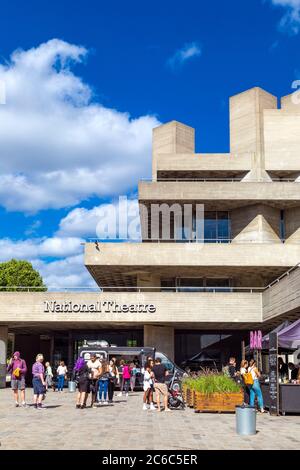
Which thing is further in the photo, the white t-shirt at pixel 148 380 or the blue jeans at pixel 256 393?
the white t-shirt at pixel 148 380

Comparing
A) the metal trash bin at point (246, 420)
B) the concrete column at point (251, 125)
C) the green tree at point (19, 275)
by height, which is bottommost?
the metal trash bin at point (246, 420)

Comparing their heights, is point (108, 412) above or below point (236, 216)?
below

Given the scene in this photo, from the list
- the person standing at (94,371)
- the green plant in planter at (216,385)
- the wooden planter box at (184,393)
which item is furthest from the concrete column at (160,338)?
the green plant in planter at (216,385)

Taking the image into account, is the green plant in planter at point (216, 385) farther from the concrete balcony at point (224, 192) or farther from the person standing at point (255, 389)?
the concrete balcony at point (224, 192)

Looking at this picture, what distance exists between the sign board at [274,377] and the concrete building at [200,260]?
13.6 meters

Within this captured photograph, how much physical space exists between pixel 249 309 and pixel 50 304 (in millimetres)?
11918

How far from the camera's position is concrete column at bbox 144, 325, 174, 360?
131 feet

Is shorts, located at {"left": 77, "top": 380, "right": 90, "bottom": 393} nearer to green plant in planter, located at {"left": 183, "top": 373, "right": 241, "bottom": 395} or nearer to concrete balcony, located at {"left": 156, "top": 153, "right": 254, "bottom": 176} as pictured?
green plant in planter, located at {"left": 183, "top": 373, "right": 241, "bottom": 395}

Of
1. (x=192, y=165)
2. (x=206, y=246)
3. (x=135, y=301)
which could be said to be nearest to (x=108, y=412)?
(x=135, y=301)

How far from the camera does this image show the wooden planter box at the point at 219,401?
63.0ft

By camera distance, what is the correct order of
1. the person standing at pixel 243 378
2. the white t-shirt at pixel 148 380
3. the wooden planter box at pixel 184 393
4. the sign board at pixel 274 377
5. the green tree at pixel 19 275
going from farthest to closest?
1. the green tree at pixel 19 275
2. the wooden planter box at pixel 184 393
3. the white t-shirt at pixel 148 380
4. the person standing at pixel 243 378
5. the sign board at pixel 274 377

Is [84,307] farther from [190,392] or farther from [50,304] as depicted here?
[190,392]

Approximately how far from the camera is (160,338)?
1590 inches

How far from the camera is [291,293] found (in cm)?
2958
